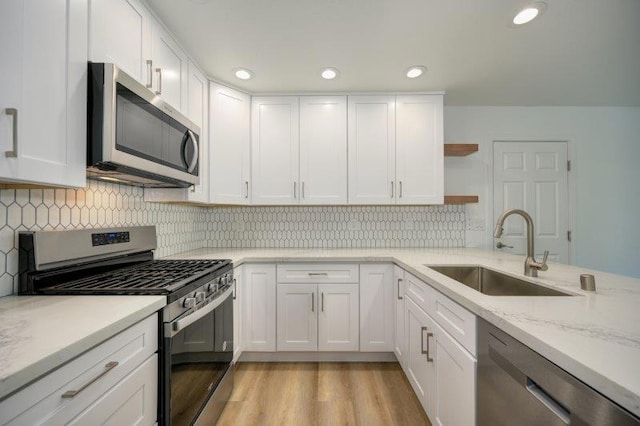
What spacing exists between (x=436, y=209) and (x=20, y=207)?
299 centimetres

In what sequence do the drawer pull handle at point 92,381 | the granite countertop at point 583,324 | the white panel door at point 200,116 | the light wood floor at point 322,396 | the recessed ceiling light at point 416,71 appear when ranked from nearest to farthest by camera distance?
the granite countertop at point 583,324 < the drawer pull handle at point 92,381 < the light wood floor at point 322,396 < the white panel door at point 200,116 < the recessed ceiling light at point 416,71

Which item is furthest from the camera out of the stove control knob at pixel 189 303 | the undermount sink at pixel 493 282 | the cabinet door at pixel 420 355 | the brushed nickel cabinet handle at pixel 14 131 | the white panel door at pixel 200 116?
the white panel door at pixel 200 116

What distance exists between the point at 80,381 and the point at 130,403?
26 cm

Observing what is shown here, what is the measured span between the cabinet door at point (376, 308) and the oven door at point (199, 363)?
104cm

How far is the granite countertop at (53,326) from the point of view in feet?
1.93

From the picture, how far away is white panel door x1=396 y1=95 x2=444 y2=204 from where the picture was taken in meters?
2.57

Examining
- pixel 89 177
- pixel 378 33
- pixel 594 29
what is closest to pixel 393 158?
pixel 378 33

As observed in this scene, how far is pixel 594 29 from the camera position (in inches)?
68.9

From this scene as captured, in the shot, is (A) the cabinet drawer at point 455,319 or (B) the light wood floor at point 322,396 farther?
(B) the light wood floor at point 322,396

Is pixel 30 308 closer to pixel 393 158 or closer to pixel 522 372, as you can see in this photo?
pixel 522 372

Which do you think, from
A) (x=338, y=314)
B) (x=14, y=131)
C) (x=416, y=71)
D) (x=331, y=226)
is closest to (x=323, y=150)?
(x=331, y=226)

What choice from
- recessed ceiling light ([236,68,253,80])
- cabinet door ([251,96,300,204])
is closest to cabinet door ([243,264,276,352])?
cabinet door ([251,96,300,204])

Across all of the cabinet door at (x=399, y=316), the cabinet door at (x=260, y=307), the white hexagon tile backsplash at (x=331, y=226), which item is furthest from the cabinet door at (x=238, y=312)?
the cabinet door at (x=399, y=316)

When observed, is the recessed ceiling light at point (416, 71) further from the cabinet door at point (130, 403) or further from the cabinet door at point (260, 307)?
the cabinet door at point (130, 403)
